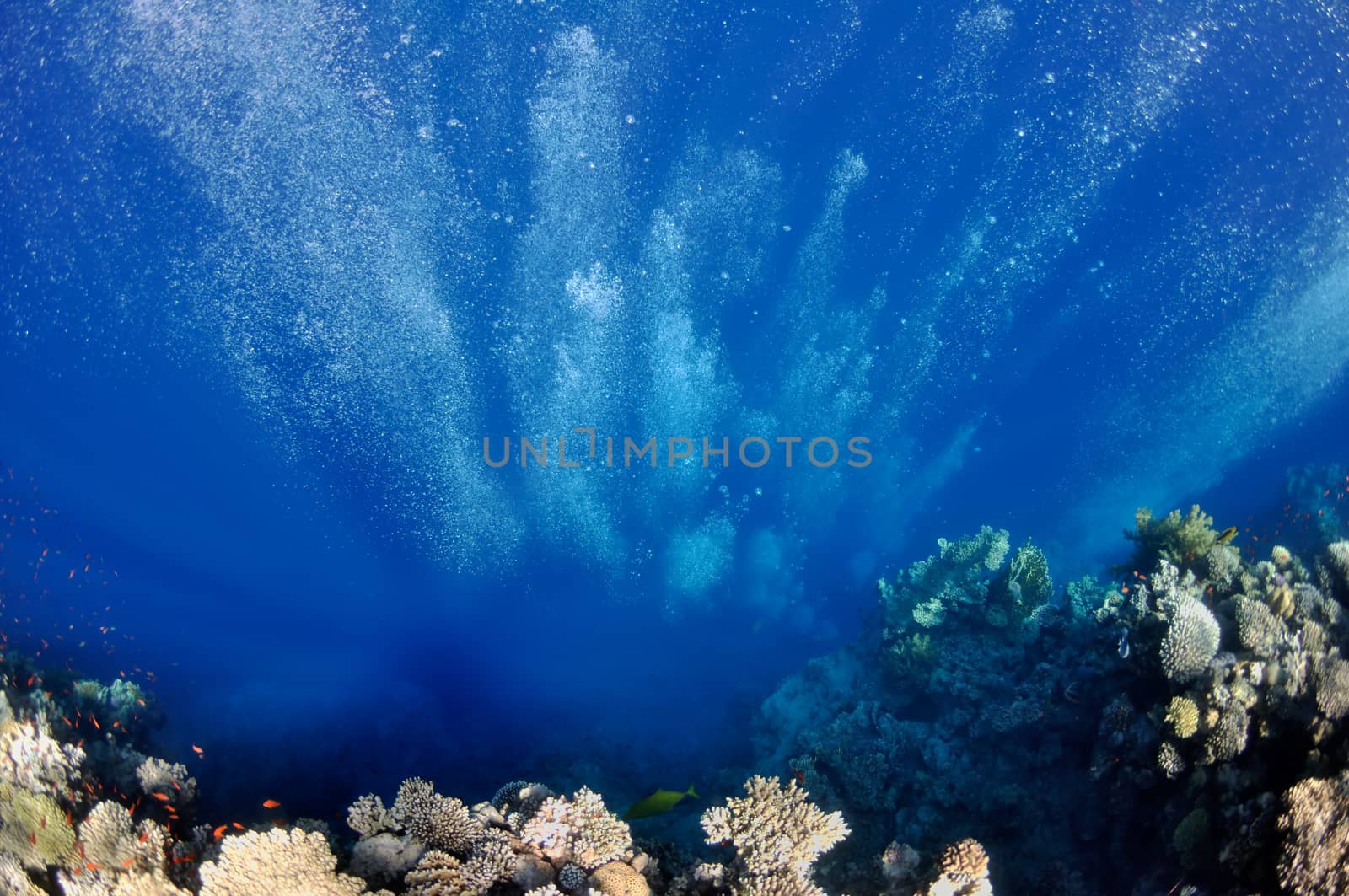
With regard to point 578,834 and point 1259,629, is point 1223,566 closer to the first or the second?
point 1259,629

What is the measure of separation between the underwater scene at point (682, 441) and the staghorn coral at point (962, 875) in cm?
6

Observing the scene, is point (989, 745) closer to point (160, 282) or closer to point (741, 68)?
point (741, 68)

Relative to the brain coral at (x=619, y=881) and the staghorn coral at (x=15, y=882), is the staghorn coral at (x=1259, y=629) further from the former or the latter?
the staghorn coral at (x=15, y=882)

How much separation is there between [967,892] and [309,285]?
820 inches

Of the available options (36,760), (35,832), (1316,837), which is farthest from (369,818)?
(1316,837)

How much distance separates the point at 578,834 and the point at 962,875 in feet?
9.51

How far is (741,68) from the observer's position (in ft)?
57.5

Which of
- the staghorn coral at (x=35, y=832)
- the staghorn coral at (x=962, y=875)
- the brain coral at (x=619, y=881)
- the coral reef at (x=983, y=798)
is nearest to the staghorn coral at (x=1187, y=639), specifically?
the coral reef at (x=983, y=798)

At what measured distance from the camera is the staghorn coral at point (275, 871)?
162 inches

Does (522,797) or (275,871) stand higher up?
(522,797)

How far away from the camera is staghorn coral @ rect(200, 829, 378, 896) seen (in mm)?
4121

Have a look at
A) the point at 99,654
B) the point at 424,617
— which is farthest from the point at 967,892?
the point at 99,654

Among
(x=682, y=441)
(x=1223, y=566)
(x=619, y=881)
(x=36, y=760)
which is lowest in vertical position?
(x=619, y=881)

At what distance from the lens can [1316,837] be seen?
13.1 feet
